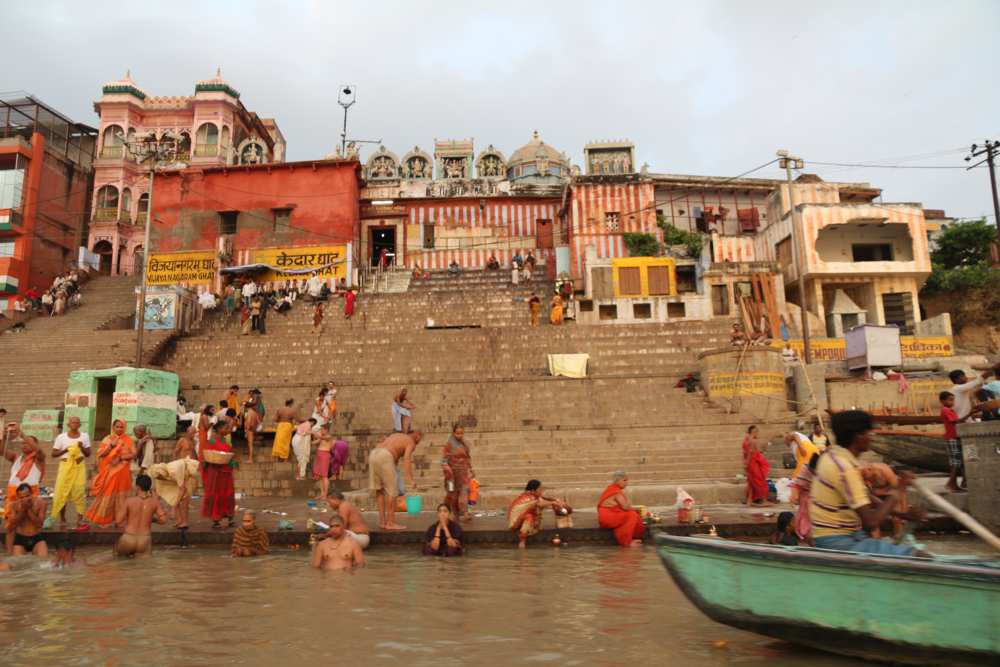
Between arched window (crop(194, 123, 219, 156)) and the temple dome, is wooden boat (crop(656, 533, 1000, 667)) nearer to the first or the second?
the temple dome

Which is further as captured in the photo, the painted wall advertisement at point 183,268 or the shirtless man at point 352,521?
the painted wall advertisement at point 183,268

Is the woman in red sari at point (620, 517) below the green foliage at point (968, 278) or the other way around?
below

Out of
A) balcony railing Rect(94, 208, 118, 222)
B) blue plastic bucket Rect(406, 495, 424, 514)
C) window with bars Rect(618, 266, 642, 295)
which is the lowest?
blue plastic bucket Rect(406, 495, 424, 514)

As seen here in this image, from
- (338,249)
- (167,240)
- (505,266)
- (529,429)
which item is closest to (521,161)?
(505,266)

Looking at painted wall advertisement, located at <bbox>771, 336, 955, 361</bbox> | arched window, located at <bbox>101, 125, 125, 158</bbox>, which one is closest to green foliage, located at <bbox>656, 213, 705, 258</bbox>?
painted wall advertisement, located at <bbox>771, 336, 955, 361</bbox>

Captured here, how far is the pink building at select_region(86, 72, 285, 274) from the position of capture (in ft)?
107

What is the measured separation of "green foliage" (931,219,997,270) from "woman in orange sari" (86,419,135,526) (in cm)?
3180

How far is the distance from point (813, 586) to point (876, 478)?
123 cm

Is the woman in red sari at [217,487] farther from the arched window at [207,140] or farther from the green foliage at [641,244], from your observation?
the arched window at [207,140]

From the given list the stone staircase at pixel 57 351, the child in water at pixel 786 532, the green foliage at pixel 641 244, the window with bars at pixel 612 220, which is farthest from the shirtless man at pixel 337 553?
the window with bars at pixel 612 220

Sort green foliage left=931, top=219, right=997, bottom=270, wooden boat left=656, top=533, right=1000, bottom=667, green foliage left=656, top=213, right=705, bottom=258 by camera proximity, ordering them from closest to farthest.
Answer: wooden boat left=656, top=533, right=1000, bottom=667
green foliage left=656, top=213, right=705, bottom=258
green foliage left=931, top=219, right=997, bottom=270

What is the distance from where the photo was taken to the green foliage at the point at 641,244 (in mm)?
27219

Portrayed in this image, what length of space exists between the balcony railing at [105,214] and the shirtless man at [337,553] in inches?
1226

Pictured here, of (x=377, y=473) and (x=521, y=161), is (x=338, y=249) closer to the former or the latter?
(x=521, y=161)
